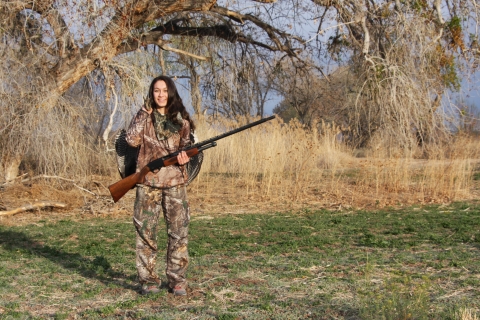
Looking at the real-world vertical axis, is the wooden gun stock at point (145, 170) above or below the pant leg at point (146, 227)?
above

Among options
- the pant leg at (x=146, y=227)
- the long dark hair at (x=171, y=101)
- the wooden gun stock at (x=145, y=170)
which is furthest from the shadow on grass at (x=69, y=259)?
the long dark hair at (x=171, y=101)

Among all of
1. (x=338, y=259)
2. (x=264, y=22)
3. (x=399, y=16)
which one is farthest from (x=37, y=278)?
(x=264, y=22)

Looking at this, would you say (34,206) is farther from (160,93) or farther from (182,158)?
(182,158)

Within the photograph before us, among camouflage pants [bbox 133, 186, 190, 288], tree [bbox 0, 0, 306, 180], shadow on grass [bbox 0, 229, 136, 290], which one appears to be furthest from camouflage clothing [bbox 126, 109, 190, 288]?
tree [bbox 0, 0, 306, 180]

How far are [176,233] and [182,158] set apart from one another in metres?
0.65

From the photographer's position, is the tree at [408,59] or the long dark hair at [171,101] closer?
the long dark hair at [171,101]

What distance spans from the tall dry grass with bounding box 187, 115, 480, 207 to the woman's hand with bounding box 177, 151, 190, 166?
603cm

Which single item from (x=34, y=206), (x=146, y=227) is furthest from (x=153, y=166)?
(x=34, y=206)

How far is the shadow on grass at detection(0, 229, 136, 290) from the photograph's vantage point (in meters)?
5.52

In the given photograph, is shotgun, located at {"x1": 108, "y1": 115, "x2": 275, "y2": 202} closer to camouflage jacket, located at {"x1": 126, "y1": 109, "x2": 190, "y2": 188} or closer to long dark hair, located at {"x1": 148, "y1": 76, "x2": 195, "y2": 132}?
camouflage jacket, located at {"x1": 126, "y1": 109, "x2": 190, "y2": 188}

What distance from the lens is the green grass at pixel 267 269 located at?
4.30 meters

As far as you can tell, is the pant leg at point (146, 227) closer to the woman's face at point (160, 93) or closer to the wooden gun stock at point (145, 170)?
the wooden gun stock at point (145, 170)

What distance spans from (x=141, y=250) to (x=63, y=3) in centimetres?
579

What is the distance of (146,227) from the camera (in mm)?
4805
